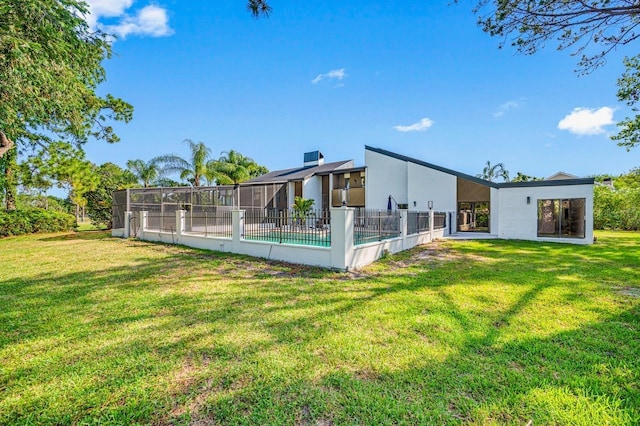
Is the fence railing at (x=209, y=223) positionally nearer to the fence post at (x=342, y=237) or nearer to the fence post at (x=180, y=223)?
the fence post at (x=180, y=223)

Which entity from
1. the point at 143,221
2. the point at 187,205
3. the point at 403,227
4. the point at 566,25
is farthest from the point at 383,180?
the point at 143,221

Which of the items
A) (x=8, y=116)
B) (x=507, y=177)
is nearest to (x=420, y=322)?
(x=8, y=116)

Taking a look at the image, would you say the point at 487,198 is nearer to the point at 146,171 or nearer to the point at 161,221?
the point at 161,221

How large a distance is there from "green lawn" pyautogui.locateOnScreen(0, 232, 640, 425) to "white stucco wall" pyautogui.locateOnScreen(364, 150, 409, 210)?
41.4ft

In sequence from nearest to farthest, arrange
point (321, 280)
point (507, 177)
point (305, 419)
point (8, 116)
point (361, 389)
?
point (305, 419) < point (361, 389) < point (8, 116) < point (321, 280) < point (507, 177)

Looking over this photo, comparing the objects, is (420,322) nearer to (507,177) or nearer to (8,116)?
(8,116)

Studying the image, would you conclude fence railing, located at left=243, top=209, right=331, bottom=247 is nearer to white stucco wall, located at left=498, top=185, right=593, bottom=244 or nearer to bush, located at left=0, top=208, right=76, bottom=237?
white stucco wall, located at left=498, top=185, right=593, bottom=244

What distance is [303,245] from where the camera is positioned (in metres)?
8.84

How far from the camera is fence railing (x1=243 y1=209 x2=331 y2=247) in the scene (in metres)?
8.74

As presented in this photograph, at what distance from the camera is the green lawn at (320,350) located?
2447 millimetres

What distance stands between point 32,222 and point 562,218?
32570 mm

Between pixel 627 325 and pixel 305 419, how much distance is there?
16.3 feet

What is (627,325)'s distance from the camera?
415cm

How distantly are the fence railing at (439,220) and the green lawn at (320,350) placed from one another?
30.5 feet
